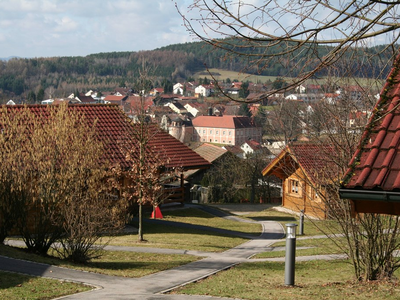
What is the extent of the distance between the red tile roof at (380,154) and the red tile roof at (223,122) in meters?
116

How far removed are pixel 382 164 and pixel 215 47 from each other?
9.30 ft

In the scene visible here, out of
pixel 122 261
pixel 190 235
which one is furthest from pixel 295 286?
pixel 190 235

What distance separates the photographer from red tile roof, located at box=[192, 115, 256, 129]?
409 feet

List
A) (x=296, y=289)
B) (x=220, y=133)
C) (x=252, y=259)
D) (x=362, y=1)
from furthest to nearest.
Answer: (x=220, y=133) → (x=252, y=259) → (x=296, y=289) → (x=362, y=1)

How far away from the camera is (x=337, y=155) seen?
494 inches

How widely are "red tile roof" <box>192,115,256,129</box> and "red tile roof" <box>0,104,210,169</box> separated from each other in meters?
93.6

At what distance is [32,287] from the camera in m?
11.9

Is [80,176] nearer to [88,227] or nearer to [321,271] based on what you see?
A: [88,227]

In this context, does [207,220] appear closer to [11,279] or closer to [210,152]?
[11,279]

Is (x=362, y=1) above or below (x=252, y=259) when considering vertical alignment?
above

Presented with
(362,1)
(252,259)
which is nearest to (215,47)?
(362,1)

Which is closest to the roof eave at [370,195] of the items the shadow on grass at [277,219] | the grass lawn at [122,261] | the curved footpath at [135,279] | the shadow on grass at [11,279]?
the curved footpath at [135,279]

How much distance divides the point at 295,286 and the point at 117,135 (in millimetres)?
16050

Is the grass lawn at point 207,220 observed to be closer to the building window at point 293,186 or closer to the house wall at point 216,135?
the building window at point 293,186
